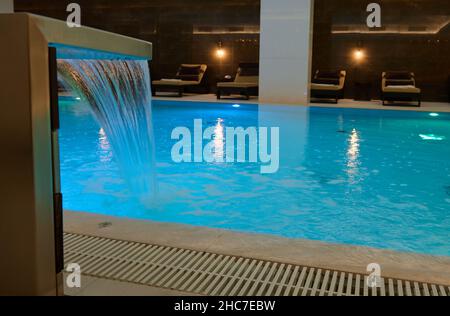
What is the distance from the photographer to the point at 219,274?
181 cm

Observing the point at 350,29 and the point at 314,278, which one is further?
the point at 350,29

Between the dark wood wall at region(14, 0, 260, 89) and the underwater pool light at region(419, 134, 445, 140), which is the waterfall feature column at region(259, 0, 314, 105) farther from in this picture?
the underwater pool light at region(419, 134, 445, 140)

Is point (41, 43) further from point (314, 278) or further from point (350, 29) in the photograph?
point (350, 29)

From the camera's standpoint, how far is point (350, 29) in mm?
11828

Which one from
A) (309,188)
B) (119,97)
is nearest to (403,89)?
(309,188)

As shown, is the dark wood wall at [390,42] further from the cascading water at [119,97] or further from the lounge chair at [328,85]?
the cascading water at [119,97]

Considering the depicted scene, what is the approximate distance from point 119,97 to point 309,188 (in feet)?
8.27

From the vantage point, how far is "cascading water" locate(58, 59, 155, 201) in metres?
1.61

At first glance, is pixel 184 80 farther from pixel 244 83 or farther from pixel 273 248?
pixel 273 248

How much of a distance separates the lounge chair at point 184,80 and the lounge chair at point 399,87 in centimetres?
449

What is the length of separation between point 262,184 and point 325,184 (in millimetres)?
573

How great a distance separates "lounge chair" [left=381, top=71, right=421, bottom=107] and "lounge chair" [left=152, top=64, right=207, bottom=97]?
4490mm

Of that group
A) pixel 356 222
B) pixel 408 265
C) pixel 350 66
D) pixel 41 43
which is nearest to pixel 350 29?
pixel 350 66

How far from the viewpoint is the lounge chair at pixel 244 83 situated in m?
11.0
